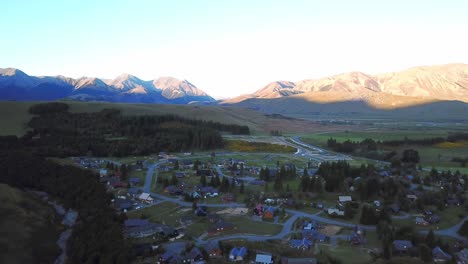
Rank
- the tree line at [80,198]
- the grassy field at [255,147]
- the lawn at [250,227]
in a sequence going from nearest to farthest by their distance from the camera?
the tree line at [80,198]
the lawn at [250,227]
the grassy field at [255,147]

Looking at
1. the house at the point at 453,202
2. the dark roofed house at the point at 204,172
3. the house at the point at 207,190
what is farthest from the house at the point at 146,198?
the house at the point at 453,202

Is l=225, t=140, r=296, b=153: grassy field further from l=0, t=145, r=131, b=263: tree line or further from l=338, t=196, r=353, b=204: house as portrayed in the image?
l=338, t=196, r=353, b=204: house

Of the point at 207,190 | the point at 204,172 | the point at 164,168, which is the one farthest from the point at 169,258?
the point at 164,168

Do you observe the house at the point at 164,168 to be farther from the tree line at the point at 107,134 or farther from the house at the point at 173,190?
the tree line at the point at 107,134

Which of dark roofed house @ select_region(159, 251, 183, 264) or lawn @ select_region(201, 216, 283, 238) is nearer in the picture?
Result: dark roofed house @ select_region(159, 251, 183, 264)

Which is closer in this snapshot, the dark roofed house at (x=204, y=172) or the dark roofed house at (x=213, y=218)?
the dark roofed house at (x=213, y=218)

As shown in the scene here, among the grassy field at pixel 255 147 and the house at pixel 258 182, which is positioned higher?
the grassy field at pixel 255 147

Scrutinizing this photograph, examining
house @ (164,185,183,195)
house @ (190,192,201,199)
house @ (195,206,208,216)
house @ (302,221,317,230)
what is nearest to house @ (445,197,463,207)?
house @ (302,221,317,230)
